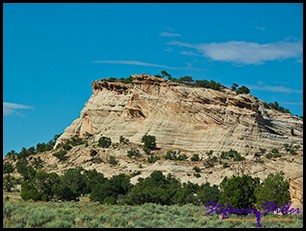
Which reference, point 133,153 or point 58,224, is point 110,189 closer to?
point 133,153

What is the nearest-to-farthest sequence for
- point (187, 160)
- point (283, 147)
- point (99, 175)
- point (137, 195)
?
point (137, 195), point (99, 175), point (187, 160), point (283, 147)

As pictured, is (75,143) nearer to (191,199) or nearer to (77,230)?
(191,199)

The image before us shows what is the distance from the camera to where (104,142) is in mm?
84375

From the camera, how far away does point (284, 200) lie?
35.3 meters

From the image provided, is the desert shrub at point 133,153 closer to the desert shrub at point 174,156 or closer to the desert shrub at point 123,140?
the desert shrub at point 174,156

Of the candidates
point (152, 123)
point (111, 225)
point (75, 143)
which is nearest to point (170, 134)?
point (152, 123)

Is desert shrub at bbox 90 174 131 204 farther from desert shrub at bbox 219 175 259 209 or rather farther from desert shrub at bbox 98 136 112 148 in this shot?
desert shrub at bbox 98 136 112 148

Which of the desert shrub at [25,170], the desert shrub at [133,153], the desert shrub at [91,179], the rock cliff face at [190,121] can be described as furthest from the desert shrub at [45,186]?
the rock cliff face at [190,121]

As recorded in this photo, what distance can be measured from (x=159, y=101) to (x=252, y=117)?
13581 mm

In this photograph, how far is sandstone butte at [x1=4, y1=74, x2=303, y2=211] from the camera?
268 feet

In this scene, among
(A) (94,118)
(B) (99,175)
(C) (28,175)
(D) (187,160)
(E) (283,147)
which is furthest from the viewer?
(A) (94,118)

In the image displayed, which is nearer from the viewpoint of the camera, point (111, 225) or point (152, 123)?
point (111, 225)

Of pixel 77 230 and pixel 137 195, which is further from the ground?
pixel 137 195

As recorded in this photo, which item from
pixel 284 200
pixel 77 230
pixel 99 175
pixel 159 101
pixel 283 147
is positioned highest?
pixel 159 101
